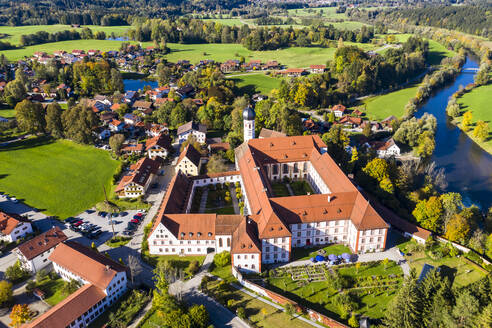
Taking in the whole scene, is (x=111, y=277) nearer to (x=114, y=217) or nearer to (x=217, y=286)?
(x=217, y=286)

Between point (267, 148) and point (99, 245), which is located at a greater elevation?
point (267, 148)

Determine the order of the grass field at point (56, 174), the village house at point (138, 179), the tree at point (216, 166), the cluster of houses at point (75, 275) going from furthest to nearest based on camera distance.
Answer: the tree at point (216, 166)
the grass field at point (56, 174)
the village house at point (138, 179)
the cluster of houses at point (75, 275)

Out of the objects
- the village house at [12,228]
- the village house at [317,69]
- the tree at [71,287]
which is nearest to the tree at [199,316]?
the tree at [71,287]

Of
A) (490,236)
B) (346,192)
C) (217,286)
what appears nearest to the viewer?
(217,286)

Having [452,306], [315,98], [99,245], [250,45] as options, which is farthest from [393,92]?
[99,245]

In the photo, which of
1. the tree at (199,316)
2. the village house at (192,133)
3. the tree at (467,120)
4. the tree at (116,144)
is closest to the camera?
the tree at (199,316)

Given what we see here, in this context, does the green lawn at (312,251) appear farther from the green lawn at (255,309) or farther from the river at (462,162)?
the river at (462,162)
